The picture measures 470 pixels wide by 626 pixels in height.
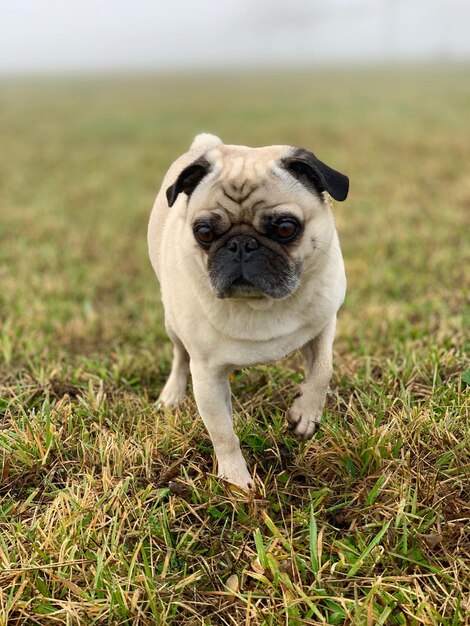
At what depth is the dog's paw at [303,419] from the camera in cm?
306

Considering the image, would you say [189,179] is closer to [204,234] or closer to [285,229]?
[204,234]

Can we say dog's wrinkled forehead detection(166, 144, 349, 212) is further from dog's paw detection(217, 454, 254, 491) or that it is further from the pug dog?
dog's paw detection(217, 454, 254, 491)

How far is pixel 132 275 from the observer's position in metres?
7.12

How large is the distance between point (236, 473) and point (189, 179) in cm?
154

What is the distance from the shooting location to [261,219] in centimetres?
260

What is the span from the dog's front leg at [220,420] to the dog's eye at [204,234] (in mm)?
631

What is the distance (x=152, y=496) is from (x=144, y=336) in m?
2.49

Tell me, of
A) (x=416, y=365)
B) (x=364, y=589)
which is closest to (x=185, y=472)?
(x=364, y=589)

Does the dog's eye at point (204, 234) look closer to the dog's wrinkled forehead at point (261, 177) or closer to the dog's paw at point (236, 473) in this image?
the dog's wrinkled forehead at point (261, 177)

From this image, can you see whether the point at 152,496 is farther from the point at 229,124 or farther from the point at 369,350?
the point at 229,124

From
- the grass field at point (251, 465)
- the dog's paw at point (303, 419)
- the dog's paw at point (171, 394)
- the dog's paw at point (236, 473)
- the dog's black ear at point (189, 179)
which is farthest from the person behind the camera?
the dog's paw at point (171, 394)

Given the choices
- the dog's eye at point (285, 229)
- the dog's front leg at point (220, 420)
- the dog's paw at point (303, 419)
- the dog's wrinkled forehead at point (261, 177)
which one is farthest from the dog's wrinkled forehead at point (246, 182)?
the dog's paw at point (303, 419)

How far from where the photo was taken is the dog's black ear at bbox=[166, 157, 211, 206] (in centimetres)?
272

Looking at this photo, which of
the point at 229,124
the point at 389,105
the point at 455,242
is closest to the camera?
the point at 455,242
